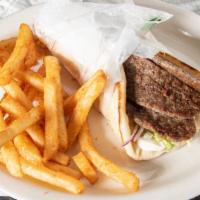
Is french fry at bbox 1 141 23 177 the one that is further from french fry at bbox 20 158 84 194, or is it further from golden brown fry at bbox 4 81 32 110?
golden brown fry at bbox 4 81 32 110

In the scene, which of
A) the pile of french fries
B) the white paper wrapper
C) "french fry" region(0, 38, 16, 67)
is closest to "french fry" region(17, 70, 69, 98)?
the pile of french fries

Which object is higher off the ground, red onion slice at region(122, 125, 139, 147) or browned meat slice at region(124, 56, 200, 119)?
browned meat slice at region(124, 56, 200, 119)

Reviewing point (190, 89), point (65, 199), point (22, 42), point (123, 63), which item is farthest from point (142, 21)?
point (65, 199)

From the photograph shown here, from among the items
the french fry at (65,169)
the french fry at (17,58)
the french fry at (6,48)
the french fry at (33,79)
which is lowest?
the french fry at (65,169)

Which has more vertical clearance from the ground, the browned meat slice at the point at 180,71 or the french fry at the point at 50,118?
the browned meat slice at the point at 180,71

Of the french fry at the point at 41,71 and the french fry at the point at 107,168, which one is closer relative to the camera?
the french fry at the point at 107,168

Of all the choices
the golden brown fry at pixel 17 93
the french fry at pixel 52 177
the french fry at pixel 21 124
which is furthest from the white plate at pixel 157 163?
the golden brown fry at pixel 17 93

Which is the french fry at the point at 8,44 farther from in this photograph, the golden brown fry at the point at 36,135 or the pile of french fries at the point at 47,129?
the golden brown fry at the point at 36,135

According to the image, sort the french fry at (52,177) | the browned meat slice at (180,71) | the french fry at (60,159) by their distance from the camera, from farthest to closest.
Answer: the browned meat slice at (180,71) → the french fry at (60,159) → the french fry at (52,177)
